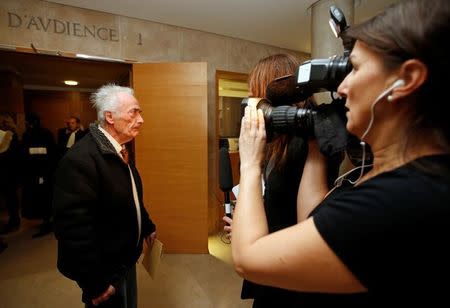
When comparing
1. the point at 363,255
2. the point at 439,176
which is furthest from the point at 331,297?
the point at 439,176

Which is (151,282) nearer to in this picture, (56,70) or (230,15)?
(230,15)

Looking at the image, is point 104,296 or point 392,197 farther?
point 104,296

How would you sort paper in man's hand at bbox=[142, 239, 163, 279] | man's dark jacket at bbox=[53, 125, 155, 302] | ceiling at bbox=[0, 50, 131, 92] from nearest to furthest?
man's dark jacket at bbox=[53, 125, 155, 302] < paper in man's hand at bbox=[142, 239, 163, 279] < ceiling at bbox=[0, 50, 131, 92]

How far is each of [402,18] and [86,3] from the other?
260 cm

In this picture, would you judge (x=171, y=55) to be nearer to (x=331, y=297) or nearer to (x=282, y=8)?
(x=282, y=8)

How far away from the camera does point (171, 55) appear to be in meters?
2.82

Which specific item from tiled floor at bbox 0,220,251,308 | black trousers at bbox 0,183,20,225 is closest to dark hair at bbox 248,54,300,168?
tiled floor at bbox 0,220,251,308

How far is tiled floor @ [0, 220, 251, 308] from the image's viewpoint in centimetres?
200

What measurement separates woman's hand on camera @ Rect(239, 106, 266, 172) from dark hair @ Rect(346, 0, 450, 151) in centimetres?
27

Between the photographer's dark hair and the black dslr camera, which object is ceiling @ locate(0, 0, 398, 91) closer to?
the photographer's dark hair

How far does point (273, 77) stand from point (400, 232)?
2.17 feet

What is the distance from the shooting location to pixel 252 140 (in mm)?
632

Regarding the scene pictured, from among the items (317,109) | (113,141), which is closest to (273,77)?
(317,109)

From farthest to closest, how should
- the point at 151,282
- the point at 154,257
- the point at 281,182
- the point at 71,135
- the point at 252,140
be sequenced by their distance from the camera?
the point at 71,135 < the point at 151,282 < the point at 154,257 < the point at 281,182 < the point at 252,140
